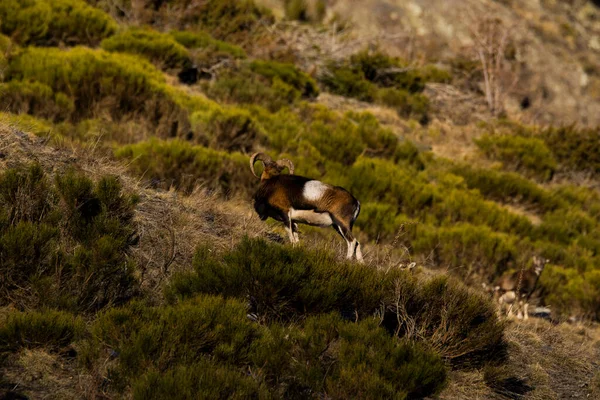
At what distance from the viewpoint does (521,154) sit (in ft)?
68.9

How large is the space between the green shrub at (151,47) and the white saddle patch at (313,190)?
476 inches

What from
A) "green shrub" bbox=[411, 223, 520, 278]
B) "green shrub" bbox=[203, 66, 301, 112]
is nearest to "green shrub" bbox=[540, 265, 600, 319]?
"green shrub" bbox=[411, 223, 520, 278]

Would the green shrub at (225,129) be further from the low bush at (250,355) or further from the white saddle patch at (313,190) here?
the low bush at (250,355)

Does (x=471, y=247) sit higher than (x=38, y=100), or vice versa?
(x=38, y=100)

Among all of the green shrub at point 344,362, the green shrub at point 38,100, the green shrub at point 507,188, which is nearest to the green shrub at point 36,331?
the green shrub at point 344,362

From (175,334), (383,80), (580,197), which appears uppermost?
(175,334)

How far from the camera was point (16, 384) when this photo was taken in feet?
14.2

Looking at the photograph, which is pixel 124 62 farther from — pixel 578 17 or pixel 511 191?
pixel 578 17

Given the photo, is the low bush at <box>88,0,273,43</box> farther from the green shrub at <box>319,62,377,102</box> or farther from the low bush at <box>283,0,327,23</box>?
the low bush at <box>283,0,327,23</box>

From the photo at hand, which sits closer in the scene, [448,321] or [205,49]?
[448,321]

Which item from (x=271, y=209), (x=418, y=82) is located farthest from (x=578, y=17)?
(x=271, y=209)

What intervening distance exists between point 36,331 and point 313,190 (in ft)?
9.52

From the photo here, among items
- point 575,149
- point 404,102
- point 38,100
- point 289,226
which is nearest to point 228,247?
point 289,226

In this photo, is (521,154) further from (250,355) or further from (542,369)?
(250,355)
